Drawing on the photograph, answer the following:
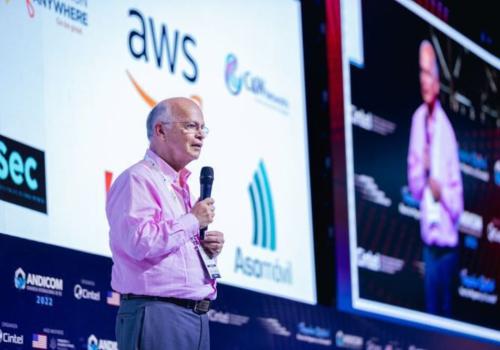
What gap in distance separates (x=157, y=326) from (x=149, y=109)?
6.40ft

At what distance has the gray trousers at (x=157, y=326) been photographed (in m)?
3.44

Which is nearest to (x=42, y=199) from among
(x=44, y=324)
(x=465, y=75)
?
(x=44, y=324)

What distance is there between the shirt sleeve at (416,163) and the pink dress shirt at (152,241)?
12.4 ft

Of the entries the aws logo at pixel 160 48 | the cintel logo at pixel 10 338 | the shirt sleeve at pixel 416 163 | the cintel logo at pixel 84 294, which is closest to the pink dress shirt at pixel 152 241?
the cintel logo at pixel 10 338

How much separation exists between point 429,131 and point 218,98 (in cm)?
220

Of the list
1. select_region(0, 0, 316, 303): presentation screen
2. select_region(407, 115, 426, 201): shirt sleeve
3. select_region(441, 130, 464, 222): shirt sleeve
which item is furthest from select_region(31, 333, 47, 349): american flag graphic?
select_region(441, 130, 464, 222): shirt sleeve

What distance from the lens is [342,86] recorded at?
6.70 meters

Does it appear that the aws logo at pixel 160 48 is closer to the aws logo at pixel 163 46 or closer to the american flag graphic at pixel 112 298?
the aws logo at pixel 163 46

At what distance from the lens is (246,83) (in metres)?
5.99

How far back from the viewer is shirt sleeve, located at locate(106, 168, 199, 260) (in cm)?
337

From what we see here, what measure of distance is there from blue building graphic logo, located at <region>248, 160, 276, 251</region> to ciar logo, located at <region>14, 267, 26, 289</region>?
5.69ft

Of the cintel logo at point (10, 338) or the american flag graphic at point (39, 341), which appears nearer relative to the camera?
the cintel logo at point (10, 338)

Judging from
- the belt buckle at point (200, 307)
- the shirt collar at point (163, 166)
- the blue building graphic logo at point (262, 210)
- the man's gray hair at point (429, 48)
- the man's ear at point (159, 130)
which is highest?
the man's gray hair at point (429, 48)

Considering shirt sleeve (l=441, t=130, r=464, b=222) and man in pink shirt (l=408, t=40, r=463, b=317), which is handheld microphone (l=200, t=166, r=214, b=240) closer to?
man in pink shirt (l=408, t=40, r=463, b=317)
